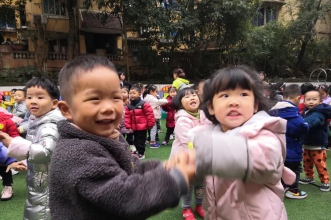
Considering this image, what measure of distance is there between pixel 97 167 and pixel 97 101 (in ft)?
0.81

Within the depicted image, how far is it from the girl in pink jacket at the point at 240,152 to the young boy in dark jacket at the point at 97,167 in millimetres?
110

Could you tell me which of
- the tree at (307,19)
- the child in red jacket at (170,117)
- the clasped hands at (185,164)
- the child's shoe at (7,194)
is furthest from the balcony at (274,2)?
the clasped hands at (185,164)

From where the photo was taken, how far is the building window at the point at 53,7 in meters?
17.0

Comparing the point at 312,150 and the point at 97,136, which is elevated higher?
the point at 97,136

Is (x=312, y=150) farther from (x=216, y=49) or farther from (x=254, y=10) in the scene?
(x=216, y=49)

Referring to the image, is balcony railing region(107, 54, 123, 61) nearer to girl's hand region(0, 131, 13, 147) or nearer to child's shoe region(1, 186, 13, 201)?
child's shoe region(1, 186, 13, 201)

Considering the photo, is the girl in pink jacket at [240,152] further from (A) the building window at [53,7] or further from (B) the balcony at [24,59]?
(A) the building window at [53,7]

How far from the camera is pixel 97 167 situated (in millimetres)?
917

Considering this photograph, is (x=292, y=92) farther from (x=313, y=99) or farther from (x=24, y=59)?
(x=24, y=59)

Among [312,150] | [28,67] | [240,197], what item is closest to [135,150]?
[312,150]

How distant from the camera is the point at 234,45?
1777 cm

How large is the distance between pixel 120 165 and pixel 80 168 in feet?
0.63

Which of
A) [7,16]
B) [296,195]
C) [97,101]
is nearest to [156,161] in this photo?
[97,101]

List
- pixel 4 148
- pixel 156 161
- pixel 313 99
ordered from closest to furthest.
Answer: pixel 156 161, pixel 4 148, pixel 313 99
